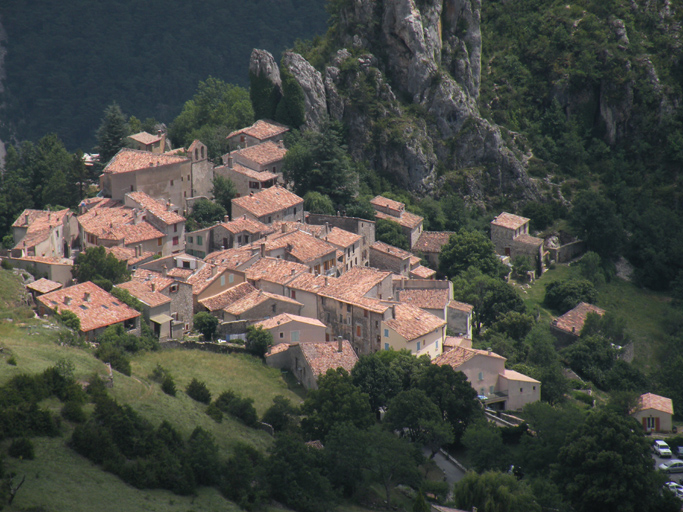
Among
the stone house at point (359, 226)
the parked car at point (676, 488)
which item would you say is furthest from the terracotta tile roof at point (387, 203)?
the parked car at point (676, 488)

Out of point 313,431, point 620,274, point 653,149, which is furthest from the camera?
point 653,149

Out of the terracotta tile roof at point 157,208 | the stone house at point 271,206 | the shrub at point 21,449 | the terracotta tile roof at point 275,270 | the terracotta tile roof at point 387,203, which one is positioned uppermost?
the shrub at point 21,449

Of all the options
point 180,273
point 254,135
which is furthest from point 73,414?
point 254,135

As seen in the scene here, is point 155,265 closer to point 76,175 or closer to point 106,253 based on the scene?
point 106,253

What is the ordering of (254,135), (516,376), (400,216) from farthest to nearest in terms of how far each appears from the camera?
(254,135), (400,216), (516,376)

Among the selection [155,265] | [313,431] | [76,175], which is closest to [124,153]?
[76,175]

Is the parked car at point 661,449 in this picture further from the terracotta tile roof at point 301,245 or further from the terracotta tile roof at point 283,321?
the terracotta tile roof at point 301,245

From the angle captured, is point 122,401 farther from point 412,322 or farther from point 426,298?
point 426,298
